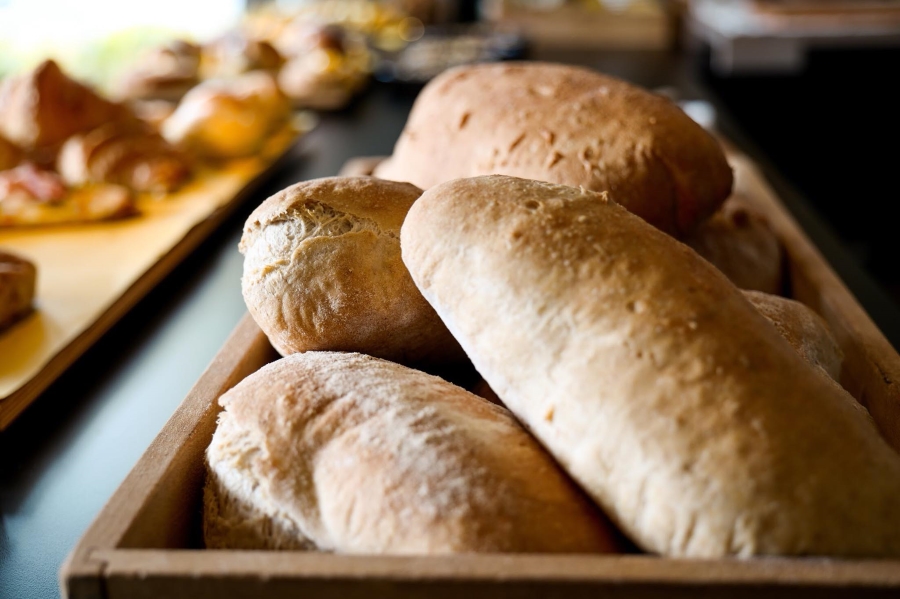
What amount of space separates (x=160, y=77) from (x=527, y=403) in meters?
2.28

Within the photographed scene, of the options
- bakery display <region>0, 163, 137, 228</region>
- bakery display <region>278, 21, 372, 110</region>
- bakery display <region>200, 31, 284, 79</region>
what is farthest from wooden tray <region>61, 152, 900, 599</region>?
bakery display <region>200, 31, 284, 79</region>

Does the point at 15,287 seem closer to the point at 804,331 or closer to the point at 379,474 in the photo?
the point at 379,474

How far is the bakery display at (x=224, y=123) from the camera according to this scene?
1850 millimetres

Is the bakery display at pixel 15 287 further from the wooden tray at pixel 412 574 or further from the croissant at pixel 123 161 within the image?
the wooden tray at pixel 412 574

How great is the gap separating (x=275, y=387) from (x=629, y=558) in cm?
28

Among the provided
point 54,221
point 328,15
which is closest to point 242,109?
point 54,221

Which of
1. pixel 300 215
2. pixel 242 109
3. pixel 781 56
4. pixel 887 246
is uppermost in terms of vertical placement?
pixel 300 215

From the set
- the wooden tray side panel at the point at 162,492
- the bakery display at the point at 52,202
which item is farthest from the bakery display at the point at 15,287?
the wooden tray side panel at the point at 162,492

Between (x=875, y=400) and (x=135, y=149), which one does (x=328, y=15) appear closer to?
(x=135, y=149)

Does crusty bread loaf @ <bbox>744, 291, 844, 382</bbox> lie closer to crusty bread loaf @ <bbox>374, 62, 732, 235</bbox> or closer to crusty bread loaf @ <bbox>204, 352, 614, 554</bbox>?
crusty bread loaf @ <bbox>374, 62, 732, 235</bbox>

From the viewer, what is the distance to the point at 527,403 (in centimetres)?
54

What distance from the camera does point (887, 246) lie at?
313 cm

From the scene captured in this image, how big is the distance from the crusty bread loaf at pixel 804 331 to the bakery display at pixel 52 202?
1.20 m

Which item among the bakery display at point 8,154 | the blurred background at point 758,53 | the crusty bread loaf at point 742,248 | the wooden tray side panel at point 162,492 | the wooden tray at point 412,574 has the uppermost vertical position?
the wooden tray at point 412,574
